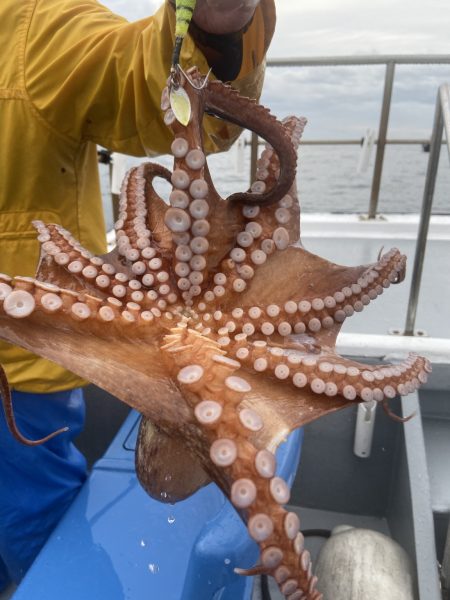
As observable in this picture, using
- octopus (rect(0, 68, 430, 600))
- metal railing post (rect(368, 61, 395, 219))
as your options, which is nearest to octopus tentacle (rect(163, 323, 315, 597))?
octopus (rect(0, 68, 430, 600))

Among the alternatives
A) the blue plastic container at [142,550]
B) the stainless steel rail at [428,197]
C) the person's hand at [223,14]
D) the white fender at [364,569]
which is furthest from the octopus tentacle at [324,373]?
the stainless steel rail at [428,197]

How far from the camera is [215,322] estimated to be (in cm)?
108

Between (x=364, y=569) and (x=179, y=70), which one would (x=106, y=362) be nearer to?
(x=179, y=70)

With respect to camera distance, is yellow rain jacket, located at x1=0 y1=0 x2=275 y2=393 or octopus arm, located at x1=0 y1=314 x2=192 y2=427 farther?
yellow rain jacket, located at x1=0 y1=0 x2=275 y2=393

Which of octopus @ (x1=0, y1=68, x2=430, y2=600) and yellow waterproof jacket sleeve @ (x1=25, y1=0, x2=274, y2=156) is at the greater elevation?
yellow waterproof jacket sleeve @ (x1=25, y1=0, x2=274, y2=156)

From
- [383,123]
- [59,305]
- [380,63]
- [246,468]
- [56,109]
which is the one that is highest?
[380,63]

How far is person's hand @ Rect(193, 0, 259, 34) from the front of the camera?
1.12 metres

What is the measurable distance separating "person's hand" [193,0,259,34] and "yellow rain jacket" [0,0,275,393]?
1.37ft

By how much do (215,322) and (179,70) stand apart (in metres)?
0.48

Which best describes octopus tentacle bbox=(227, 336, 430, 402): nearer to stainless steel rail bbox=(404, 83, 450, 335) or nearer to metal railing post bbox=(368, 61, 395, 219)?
stainless steel rail bbox=(404, 83, 450, 335)

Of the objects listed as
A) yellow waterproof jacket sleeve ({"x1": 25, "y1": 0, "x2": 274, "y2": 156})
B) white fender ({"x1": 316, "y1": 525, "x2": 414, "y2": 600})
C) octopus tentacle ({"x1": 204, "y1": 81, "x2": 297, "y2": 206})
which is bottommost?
white fender ({"x1": 316, "y1": 525, "x2": 414, "y2": 600})

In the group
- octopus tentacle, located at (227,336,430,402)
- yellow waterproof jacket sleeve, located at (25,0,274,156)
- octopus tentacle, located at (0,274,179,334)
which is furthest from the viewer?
yellow waterproof jacket sleeve, located at (25,0,274,156)

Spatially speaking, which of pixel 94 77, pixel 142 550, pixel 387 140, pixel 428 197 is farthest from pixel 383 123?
pixel 142 550

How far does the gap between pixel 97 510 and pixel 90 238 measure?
105 centimetres
